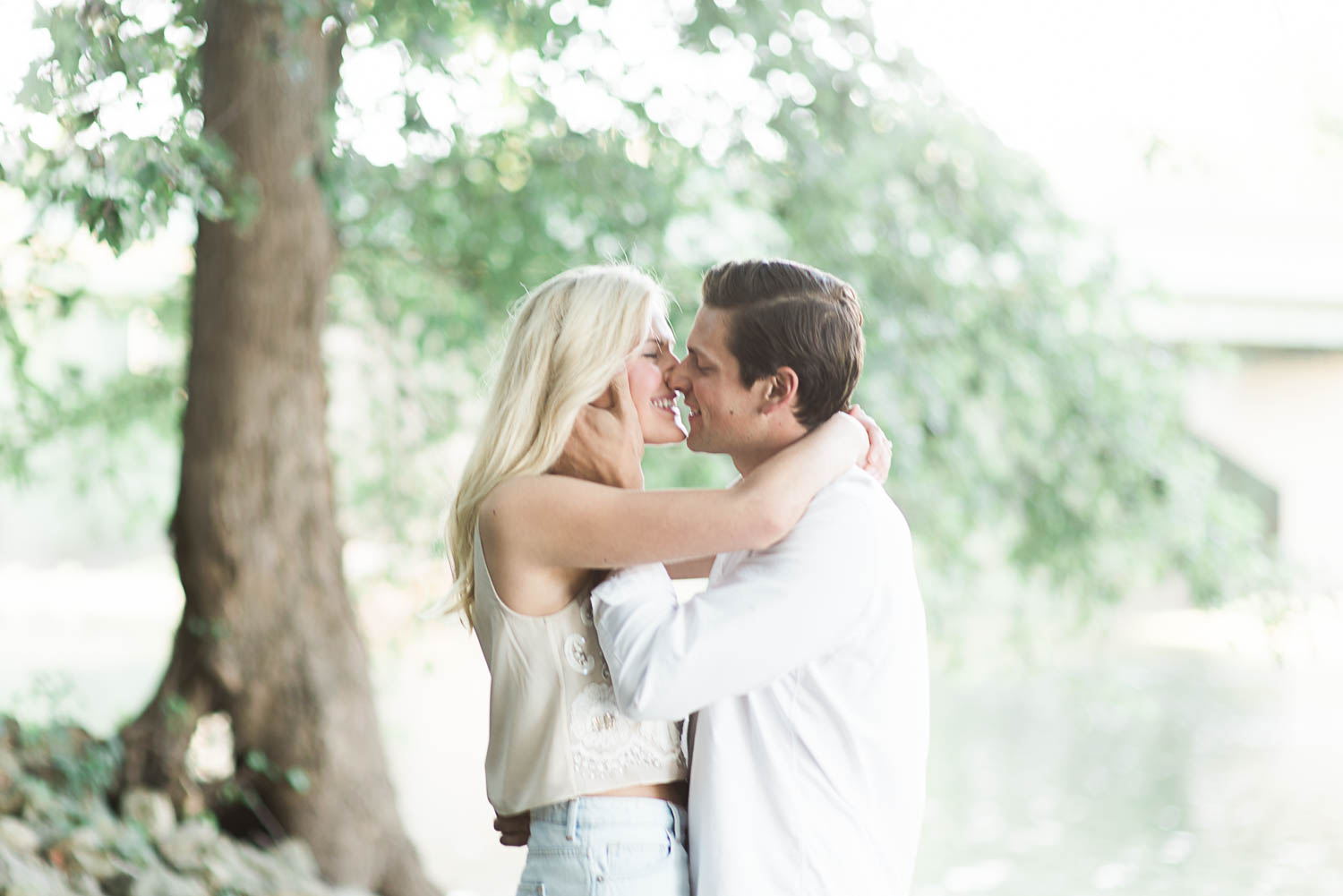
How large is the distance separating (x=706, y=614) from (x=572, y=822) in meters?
0.36

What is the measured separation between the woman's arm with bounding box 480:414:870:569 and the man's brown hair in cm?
12

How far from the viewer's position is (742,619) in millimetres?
1732

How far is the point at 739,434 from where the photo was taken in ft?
6.54

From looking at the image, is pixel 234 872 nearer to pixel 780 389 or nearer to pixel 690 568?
pixel 690 568

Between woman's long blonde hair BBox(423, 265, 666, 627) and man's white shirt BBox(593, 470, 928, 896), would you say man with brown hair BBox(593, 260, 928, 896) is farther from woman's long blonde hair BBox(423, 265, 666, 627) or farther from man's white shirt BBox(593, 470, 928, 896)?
woman's long blonde hair BBox(423, 265, 666, 627)

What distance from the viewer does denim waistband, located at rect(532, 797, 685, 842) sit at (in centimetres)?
185

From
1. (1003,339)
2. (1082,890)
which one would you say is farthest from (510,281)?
(1082,890)

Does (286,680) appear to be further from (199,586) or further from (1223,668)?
(1223,668)

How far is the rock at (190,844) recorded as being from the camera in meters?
4.33

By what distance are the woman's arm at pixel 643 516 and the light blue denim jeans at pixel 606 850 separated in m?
0.34

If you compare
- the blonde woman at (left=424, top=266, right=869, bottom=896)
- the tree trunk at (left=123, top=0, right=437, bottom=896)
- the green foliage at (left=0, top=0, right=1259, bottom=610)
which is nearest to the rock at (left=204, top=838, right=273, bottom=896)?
the tree trunk at (left=123, top=0, right=437, bottom=896)

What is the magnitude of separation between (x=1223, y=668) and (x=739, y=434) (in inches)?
685

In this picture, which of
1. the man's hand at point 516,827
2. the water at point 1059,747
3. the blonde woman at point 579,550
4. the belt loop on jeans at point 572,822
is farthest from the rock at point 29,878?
the belt loop on jeans at point 572,822

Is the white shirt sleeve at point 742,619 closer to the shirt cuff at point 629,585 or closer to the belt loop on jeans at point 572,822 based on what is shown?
the shirt cuff at point 629,585
